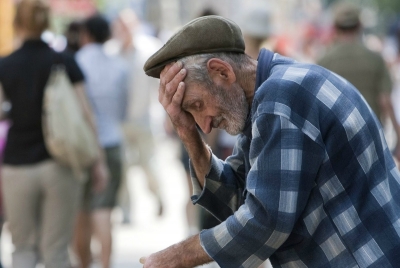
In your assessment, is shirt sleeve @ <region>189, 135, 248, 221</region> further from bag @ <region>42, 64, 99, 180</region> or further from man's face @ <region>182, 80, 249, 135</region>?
bag @ <region>42, 64, 99, 180</region>

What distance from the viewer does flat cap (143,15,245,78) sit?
3.00 metres

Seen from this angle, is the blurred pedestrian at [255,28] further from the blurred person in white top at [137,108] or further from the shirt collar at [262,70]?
the shirt collar at [262,70]

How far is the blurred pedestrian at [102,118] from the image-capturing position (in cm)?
755

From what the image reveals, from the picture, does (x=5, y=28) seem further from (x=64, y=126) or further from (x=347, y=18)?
(x=64, y=126)

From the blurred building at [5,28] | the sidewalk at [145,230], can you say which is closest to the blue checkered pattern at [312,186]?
the sidewalk at [145,230]

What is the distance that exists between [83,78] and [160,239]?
356 centimetres

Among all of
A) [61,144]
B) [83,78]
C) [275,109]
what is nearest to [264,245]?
[275,109]

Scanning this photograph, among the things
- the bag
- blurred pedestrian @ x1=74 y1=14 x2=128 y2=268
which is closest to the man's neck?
the bag

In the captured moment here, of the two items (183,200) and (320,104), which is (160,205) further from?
(320,104)

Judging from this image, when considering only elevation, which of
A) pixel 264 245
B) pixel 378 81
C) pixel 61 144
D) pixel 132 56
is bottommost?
pixel 132 56

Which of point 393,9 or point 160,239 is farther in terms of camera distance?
point 393,9

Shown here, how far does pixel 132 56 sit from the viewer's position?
9.32 m

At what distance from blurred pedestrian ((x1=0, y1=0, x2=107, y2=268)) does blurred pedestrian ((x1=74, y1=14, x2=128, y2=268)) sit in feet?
3.86

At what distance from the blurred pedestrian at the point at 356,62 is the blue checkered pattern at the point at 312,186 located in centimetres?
442
